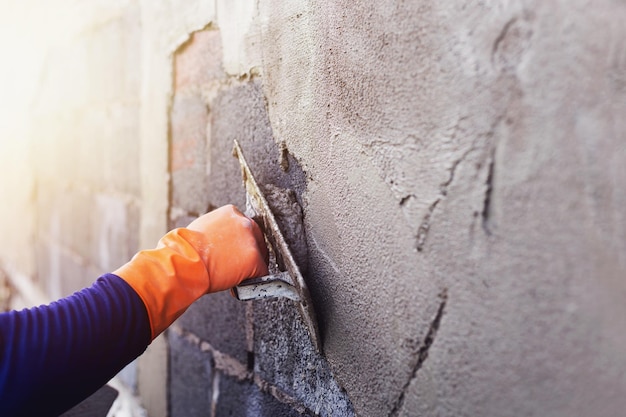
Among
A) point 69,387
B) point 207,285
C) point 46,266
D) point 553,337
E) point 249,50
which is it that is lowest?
point 46,266

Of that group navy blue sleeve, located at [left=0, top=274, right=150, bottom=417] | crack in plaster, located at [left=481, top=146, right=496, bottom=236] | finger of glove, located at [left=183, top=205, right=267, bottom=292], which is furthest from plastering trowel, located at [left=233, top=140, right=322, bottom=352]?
crack in plaster, located at [left=481, top=146, right=496, bottom=236]

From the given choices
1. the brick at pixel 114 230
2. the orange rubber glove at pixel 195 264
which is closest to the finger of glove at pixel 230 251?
the orange rubber glove at pixel 195 264

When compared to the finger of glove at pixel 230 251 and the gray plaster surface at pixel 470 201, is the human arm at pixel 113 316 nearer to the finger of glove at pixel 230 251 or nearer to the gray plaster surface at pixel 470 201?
the finger of glove at pixel 230 251

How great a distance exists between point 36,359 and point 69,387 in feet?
0.29

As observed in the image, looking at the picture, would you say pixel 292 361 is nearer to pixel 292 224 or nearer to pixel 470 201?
pixel 292 224

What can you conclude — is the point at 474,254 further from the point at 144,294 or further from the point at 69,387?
the point at 69,387

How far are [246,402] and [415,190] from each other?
2.86 ft

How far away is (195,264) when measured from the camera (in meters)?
1.08

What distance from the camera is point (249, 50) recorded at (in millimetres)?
1275

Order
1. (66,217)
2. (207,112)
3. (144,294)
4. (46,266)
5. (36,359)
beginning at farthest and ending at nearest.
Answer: (46,266) → (66,217) → (207,112) → (144,294) → (36,359)

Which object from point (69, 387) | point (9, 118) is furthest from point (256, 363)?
point (9, 118)

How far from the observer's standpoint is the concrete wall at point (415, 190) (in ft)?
2.09

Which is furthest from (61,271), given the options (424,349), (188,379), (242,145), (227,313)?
(424,349)

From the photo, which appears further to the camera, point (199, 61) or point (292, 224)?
point (199, 61)
